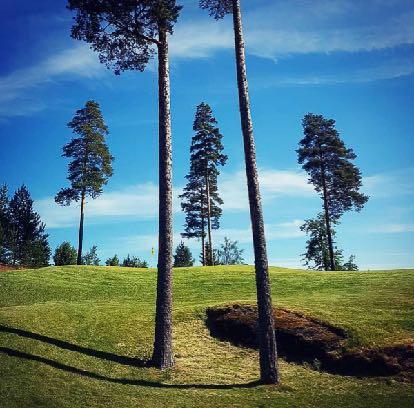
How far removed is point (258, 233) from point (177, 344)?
5.98m

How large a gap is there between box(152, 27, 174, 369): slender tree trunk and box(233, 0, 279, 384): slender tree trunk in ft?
9.87

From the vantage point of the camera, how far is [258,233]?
13.3 metres

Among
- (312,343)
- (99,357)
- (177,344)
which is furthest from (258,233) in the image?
(99,357)

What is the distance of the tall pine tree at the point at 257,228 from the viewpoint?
41.0 feet

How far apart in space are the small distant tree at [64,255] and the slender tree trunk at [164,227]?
54.6 meters

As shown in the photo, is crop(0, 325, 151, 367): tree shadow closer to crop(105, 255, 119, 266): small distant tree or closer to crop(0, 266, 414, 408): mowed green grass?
crop(0, 266, 414, 408): mowed green grass

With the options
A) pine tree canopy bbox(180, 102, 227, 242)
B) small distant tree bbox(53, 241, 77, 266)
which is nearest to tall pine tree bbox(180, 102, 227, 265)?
pine tree canopy bbox(180, 102, 227, 242)

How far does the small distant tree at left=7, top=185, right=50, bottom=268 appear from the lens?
6125 centimetres

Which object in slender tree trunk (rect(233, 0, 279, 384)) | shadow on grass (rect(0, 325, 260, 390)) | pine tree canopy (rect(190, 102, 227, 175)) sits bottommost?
shadow on grass (rect(0, 325, 260, 390))

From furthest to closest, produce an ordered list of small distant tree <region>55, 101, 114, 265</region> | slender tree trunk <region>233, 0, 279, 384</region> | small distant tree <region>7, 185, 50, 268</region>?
1. small distant tree <region>7, 185, 50, 268</region>
2. small distant tree <region>55, 101, 114, 265</region>
3. slender tree trunk <region>233, 0, 279, 384</region>

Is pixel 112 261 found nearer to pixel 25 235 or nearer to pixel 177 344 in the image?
pixel 25 235

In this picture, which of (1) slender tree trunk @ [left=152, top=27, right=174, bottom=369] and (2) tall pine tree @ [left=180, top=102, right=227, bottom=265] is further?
Result: (2) tall pine tree @ [left=180, top=102, right=227, bottom=265]

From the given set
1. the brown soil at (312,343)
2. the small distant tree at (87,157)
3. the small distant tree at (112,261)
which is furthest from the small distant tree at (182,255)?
the brown soil at (312,343)

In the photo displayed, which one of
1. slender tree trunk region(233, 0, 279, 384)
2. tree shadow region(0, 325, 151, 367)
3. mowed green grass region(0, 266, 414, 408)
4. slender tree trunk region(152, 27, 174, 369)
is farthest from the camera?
slender tree trunk region(152, 27, 174, 369)
